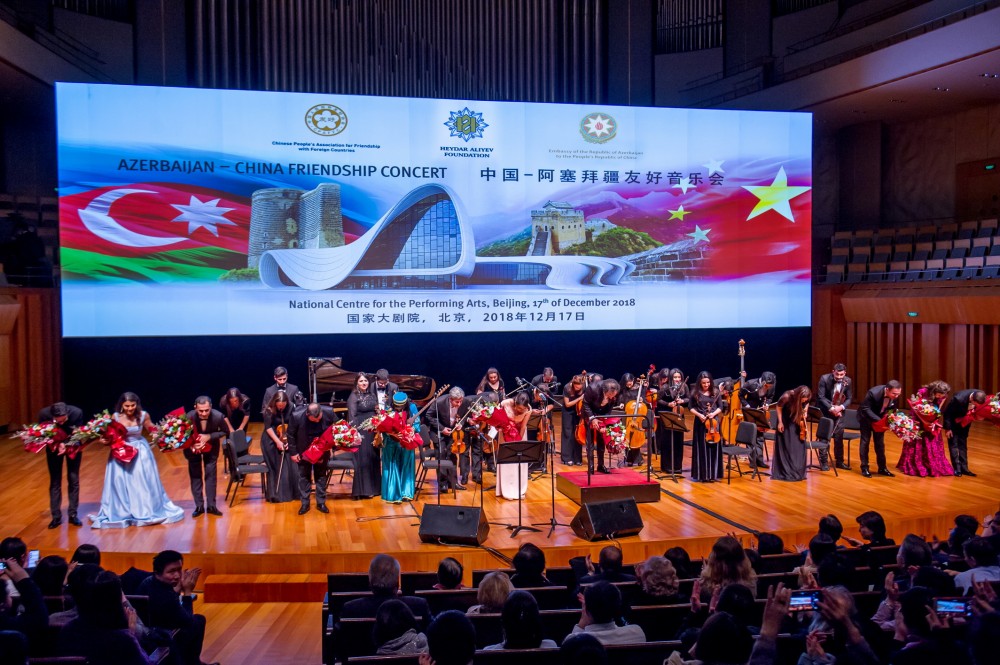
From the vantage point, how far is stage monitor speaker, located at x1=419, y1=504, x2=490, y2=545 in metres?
7.21

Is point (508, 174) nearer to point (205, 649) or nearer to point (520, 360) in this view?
point (520, 360)

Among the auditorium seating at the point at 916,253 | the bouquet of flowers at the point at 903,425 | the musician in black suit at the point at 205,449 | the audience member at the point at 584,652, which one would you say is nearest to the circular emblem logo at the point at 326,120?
the musician in black suit at the point at 205,449

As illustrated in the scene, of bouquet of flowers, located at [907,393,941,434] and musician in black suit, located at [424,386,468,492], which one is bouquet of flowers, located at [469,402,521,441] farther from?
bouquet of flowers, located at [907,393,941,434]

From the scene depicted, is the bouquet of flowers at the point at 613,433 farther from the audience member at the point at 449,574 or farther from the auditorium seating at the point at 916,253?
the auditorium seating at the point at 916,253

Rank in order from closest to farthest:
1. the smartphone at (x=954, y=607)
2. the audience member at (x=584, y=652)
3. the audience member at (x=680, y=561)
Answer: the audience member at (x=584, y=652)
the smartphone at (x=954, y=607)
the audience member at (x=680, y=561)

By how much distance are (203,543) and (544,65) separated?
11943 millimetres

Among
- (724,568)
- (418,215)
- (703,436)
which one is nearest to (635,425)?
(703,436)

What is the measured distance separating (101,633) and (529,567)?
2261 millimetres

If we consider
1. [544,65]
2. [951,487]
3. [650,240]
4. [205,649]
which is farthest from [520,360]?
[205,649]

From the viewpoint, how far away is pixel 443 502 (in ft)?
29.1

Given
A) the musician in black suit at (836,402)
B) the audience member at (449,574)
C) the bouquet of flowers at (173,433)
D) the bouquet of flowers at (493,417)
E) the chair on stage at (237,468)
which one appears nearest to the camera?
the audience member at (449,574)

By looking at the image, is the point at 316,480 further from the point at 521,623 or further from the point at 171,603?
the point at 521,623

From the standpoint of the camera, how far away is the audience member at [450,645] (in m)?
2.88

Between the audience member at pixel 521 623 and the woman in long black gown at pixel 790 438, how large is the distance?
698cm
